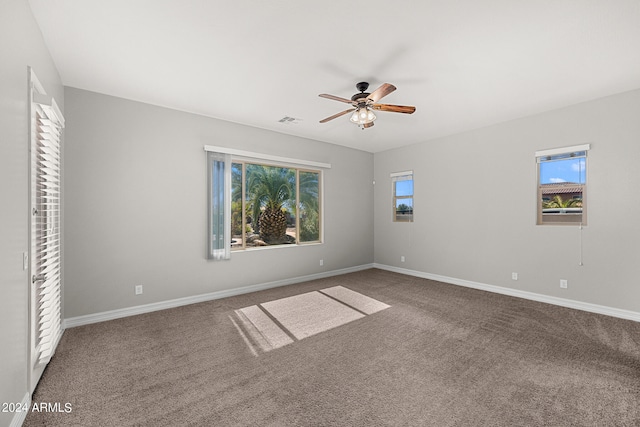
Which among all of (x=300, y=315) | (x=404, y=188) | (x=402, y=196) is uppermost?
(x=404, y=188)

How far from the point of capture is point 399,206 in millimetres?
6141

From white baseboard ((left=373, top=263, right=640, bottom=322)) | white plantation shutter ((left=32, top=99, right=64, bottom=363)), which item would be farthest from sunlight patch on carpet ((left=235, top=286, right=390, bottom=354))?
white baseboard ((left=373, top=263, right=640, bottom=322))

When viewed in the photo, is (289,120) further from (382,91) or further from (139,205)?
(139,205)

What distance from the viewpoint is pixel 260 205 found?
16.4 ft

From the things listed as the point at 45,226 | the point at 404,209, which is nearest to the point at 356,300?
the point at 404,209

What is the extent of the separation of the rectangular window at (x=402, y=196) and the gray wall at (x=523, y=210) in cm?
14

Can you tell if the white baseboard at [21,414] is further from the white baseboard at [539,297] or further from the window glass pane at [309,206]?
the white baseboard at [539,297]

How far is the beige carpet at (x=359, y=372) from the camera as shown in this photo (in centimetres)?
182

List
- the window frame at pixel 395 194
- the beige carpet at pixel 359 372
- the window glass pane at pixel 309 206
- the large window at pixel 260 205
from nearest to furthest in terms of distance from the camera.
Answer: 1. the beige carpet at pixel 359 372
2. the large window at pixel 260 205
3. the window glass pane at pixel 309 206
4. the window frame at pixel 395 194

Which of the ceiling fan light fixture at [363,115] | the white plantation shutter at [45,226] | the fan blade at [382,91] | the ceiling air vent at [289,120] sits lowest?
the white plantation shutter at [45,226]

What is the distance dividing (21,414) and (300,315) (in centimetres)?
249

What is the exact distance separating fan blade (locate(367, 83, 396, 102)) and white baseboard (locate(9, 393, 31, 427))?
367cm

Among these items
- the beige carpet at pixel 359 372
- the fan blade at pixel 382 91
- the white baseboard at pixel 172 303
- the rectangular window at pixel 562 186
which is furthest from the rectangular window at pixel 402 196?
the fan blade at pixel 382 91

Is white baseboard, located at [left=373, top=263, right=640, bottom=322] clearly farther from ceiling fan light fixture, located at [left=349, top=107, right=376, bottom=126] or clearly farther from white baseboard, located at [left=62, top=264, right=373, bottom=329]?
ceiling fan light fixture, located at [left=349, top=107, right=376, bottom=126]
